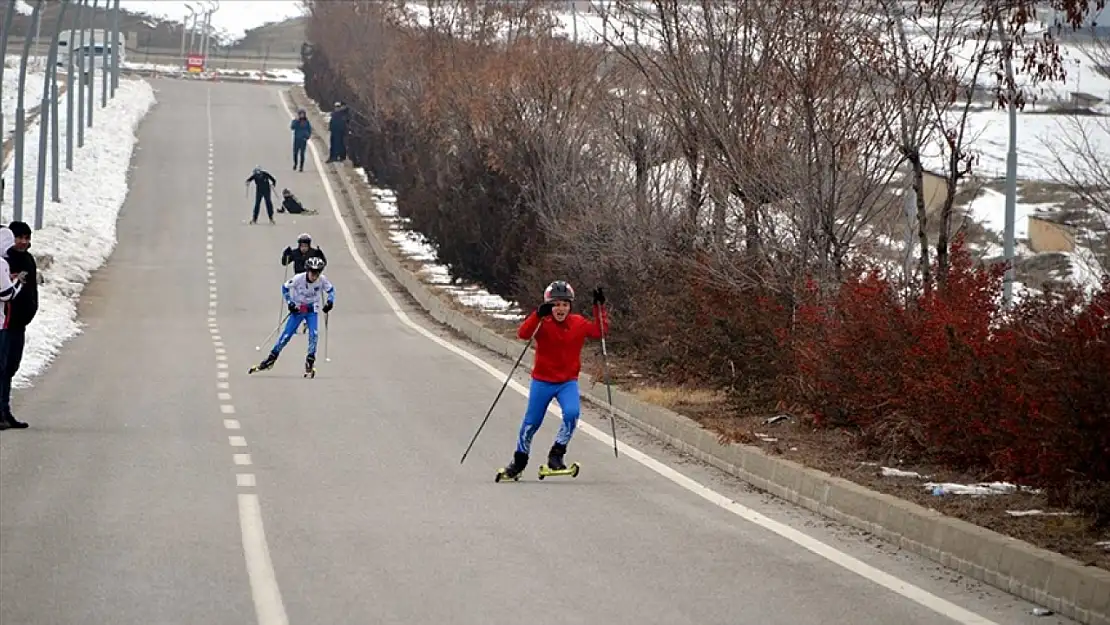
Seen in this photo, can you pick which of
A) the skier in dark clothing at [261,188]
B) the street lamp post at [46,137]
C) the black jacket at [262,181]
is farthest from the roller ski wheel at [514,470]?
the black jacket at [262,181]

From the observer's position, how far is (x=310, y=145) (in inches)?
2879

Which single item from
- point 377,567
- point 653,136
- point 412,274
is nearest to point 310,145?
point 412,274

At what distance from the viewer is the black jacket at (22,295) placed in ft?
58.9

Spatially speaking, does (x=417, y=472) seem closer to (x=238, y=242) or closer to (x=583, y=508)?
(x=583, y=508)

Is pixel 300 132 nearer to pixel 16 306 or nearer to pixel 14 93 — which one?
pixel 14 93

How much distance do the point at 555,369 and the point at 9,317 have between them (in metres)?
5.97

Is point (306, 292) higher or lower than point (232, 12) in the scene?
lower

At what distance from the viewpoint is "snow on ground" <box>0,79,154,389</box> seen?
3011 centimetres

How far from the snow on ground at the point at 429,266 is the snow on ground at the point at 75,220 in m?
7.51

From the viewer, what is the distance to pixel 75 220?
48781 mm

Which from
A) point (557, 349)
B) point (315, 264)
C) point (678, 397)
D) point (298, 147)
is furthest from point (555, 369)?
point (298, 147)

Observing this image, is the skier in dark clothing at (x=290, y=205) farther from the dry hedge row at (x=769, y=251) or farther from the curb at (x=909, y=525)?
the curb at (x=909, y=525)

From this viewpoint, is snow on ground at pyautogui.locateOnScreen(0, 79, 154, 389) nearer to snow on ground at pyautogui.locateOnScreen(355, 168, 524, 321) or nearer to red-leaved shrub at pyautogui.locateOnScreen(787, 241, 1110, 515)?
snow on ground at pyautogui.locateOnScreen(355, 168, 524, 321)

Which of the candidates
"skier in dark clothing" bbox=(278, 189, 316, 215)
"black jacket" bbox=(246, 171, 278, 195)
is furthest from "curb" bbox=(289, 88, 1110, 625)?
"skier in dark clothing" bbox=(278, 189, 316, 215)
